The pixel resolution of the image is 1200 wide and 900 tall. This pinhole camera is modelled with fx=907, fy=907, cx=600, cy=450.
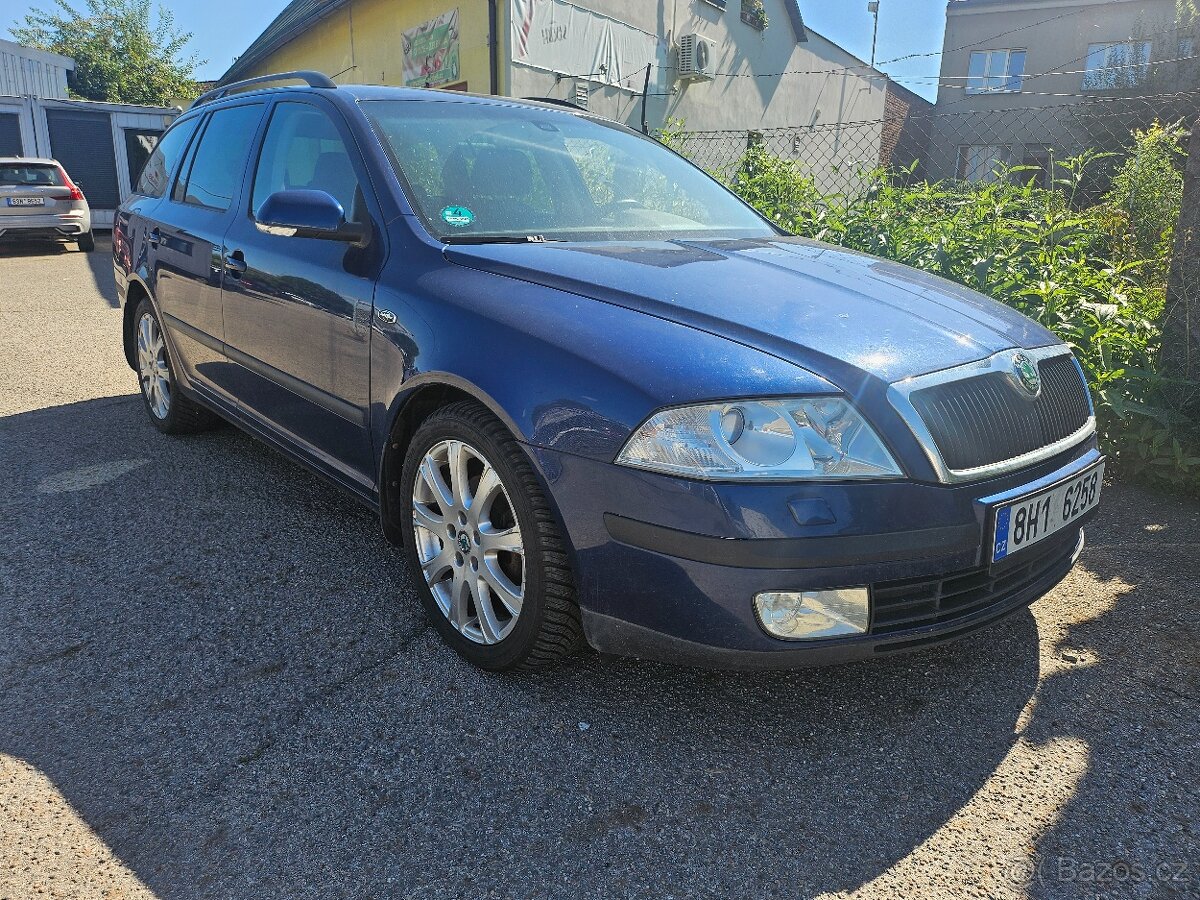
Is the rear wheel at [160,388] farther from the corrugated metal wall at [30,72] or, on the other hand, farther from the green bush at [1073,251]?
the corrugated metal wall at [30,72]

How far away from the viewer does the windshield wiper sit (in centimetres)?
270

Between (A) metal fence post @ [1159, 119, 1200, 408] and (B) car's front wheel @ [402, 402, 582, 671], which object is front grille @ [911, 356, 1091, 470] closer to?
(B) car's front wheel @ [402, 402, 582, 671]

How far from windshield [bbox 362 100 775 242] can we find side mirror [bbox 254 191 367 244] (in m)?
0.22

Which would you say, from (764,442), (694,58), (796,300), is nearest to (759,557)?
(764,442)

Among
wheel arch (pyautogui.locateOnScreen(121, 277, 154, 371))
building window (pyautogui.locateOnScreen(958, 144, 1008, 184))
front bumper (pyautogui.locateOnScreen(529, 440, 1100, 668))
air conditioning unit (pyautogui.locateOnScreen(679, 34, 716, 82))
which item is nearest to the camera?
front bumper (pyautogui.locateOnScreen(529, 440, 1100, 668))

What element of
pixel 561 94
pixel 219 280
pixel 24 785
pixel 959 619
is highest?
pixel 561 94

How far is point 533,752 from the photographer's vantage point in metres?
2.17

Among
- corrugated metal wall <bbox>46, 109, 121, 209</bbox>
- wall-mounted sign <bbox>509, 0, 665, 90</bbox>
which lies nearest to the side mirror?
wall-mounted sign <bbox>509, 0, 665, 90</bbox>

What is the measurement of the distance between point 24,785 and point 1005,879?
2117mm

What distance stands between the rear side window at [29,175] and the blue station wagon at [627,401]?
13656mm

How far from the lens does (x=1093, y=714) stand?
7.67ft

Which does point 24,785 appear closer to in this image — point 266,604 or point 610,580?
point 266,604

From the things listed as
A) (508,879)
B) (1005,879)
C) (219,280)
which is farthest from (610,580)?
A: (219,280)

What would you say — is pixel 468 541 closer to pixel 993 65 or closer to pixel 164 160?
pixel 164 160
